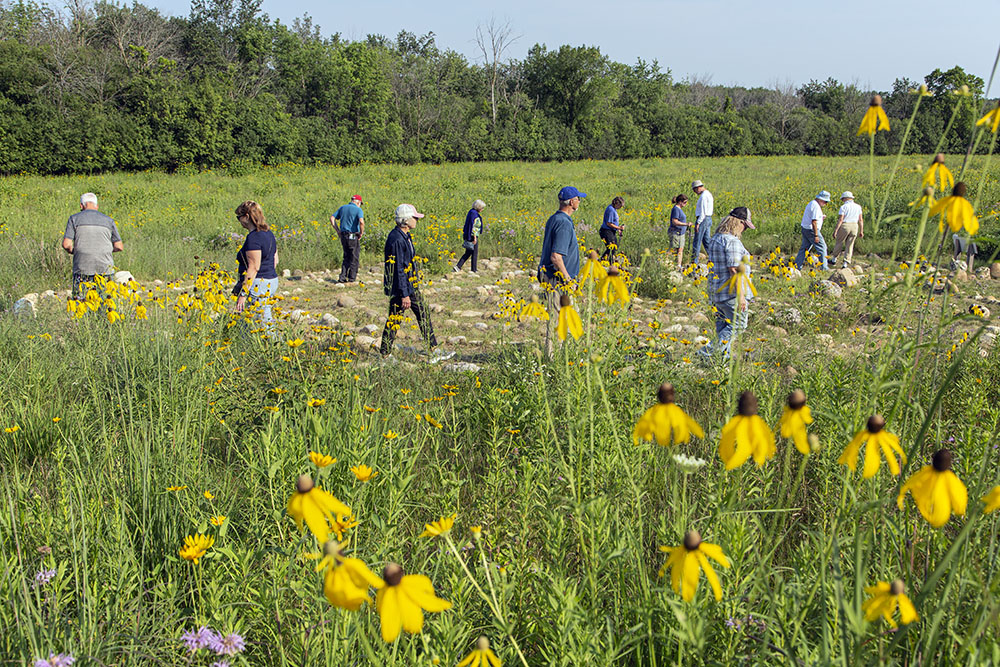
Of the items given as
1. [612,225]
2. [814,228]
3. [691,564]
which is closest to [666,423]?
[691,564]

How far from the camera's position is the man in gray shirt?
254 inches

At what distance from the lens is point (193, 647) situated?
1.46 meters

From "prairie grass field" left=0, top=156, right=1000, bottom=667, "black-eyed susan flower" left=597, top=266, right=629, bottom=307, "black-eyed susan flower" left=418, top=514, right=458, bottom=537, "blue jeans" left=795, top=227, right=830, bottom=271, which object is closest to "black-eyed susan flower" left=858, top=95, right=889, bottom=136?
"prairie grass field" left=0, top=156, right=1000, bottom=667

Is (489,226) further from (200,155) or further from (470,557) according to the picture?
(200,155)

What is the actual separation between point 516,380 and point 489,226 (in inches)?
396

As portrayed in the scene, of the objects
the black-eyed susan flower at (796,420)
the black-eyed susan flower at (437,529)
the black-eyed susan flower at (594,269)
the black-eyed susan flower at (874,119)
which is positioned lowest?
the black-eyed susan flower at (437,529)

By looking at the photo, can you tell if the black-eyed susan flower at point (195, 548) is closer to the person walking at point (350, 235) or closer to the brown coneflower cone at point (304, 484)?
the brown coneflower cone at point (304, 484)

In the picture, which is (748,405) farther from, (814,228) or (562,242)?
(814,228)

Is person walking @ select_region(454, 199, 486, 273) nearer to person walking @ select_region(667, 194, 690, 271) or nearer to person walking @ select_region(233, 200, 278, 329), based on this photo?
person walking @ select_region(667, 194, 690, 271)

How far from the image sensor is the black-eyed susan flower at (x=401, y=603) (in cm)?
93

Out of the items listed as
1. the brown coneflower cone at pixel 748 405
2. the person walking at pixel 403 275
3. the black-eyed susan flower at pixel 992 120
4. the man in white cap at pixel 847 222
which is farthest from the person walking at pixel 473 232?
the brown coneflower cone at pixel 748 405

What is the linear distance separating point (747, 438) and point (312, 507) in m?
0.80

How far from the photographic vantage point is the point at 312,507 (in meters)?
1.03

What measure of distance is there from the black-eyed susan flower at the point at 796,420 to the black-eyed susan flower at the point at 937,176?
759mm
